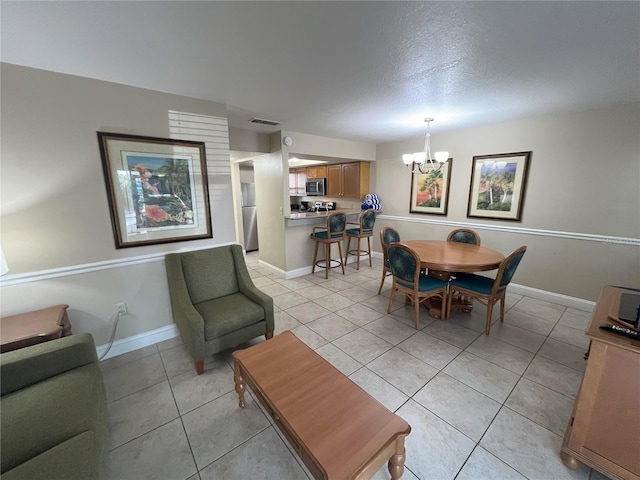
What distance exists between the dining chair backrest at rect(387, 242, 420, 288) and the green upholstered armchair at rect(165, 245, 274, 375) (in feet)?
4.66

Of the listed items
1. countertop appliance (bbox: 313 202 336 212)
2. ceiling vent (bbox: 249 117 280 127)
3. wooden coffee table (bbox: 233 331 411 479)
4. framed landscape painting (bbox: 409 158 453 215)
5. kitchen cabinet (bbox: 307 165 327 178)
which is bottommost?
wooden coffee table (bbox: 233 331 411 479)

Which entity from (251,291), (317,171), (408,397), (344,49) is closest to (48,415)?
(251,291)

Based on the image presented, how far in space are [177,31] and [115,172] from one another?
1.33 meters

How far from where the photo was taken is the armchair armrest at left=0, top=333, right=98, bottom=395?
1289 mm

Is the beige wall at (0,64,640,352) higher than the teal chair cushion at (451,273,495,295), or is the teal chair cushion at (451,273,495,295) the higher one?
the beige wall at (0,64,640,352)

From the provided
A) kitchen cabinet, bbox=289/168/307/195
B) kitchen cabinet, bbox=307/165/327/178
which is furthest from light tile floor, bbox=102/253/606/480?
kitchen cabinet, bbox=289/168/307/195

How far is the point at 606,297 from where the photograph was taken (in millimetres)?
1694

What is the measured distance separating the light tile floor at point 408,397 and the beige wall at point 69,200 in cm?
62

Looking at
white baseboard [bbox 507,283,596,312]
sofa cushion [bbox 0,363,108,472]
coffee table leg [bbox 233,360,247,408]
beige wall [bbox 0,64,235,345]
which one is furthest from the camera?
white baseboard [bbox 507,283,596,312]

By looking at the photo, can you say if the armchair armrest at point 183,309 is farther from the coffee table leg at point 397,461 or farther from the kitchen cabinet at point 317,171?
the kitchen cabinet at point 317,171

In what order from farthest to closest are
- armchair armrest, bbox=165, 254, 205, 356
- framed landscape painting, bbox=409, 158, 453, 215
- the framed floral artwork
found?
framed landscape painting, bbox=409, 158, 453, 215, the framed floral artwork, armchair armrest, bbox=165, 254, 205, 356

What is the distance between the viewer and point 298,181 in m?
6.82

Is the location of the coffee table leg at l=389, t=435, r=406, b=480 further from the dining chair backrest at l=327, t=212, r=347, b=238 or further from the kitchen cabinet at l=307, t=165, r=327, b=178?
the kitchen cabinet at l=307, t=165, r=327, b=178

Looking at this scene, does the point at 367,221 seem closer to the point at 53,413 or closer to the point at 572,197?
the point at 572,197
